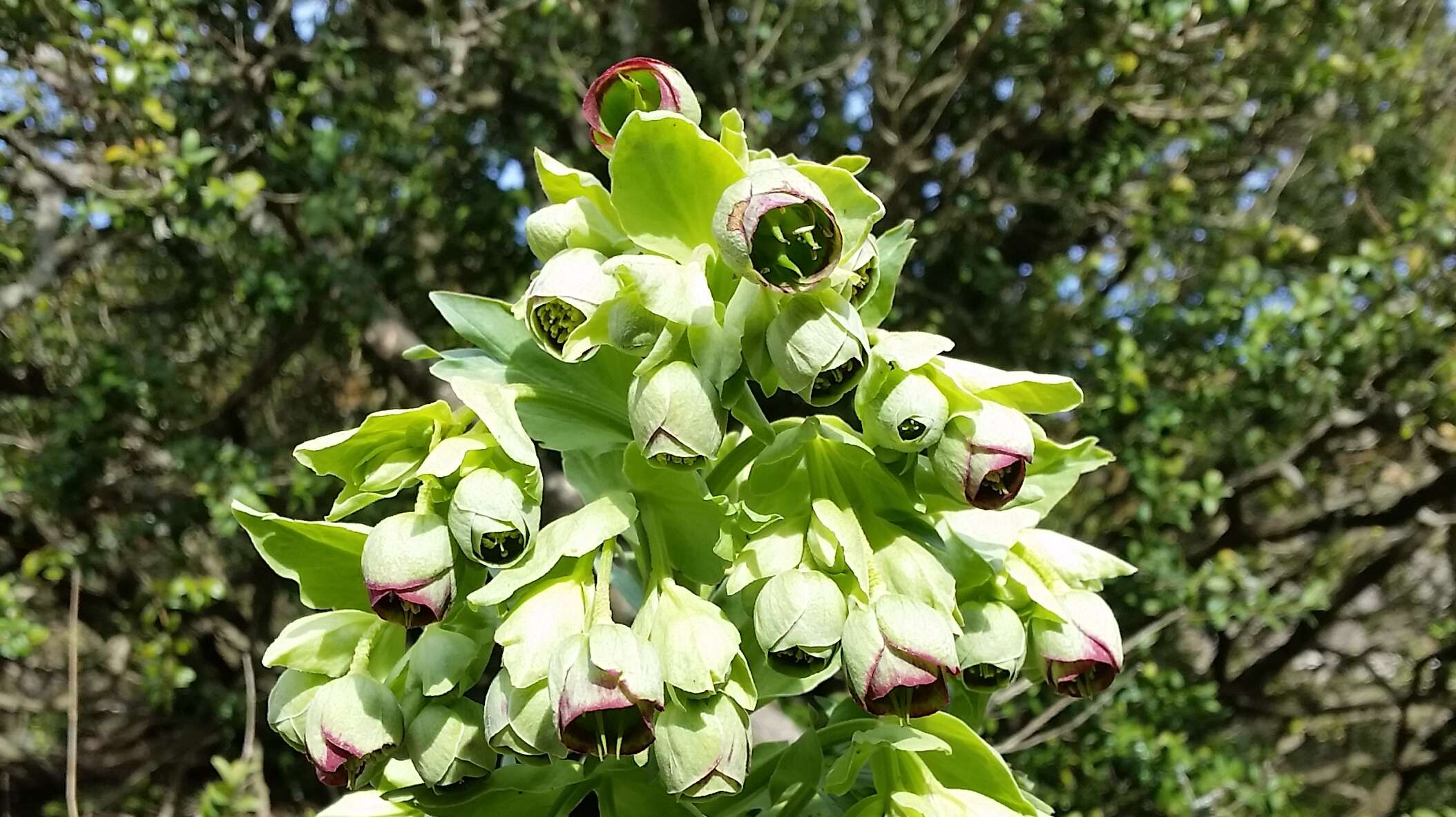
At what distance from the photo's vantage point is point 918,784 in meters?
0.82

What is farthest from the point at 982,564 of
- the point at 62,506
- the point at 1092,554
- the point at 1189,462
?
the point at 62,506

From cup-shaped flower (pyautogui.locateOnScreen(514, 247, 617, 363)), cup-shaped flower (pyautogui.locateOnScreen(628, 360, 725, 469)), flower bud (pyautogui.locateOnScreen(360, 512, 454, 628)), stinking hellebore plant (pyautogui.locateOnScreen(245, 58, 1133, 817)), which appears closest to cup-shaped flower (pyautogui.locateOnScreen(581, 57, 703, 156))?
stinking hellebore plant (pyautogui.locateOnScreen(245, 58, 1133, 817))

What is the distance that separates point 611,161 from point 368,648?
1.42ft

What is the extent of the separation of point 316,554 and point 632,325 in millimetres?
377

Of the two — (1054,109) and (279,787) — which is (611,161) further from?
(279,787)

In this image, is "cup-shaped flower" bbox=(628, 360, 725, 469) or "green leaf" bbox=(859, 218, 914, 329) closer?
"cup-shaped flower" bbox=(628, 360, 725, 469)

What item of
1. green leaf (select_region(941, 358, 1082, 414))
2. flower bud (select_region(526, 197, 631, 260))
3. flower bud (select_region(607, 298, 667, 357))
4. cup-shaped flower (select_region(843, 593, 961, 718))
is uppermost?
flower bud (select_region(526, 197, 631, 260))

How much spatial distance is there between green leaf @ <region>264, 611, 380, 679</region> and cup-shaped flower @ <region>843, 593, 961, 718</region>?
389 millimetres

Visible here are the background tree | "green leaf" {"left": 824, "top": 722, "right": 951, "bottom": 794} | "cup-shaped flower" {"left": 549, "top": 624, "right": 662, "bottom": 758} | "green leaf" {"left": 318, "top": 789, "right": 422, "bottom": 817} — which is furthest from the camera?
the background tree

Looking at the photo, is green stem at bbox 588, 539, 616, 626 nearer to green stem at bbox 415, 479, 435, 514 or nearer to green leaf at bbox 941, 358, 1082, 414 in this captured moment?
green stem at bbox 415, 479, 435, 514

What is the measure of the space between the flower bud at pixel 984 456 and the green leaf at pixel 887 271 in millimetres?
156

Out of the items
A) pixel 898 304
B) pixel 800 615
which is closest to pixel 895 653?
pixel 800 615

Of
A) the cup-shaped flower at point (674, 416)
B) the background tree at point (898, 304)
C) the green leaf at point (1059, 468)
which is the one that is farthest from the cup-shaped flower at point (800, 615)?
the background tree at point (898, 304)

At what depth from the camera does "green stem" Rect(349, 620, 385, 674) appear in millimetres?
758
